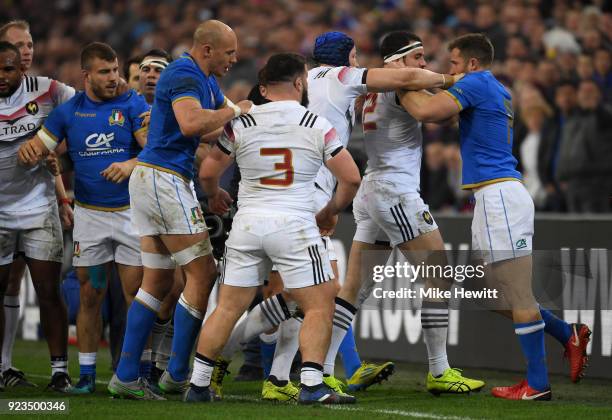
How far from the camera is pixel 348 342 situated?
349 inches

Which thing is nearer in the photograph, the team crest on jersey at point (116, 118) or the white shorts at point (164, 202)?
the white shorts at point (164, 202)

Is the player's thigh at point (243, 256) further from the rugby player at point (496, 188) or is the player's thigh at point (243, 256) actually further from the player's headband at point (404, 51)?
the player's headband at point (404, 51)

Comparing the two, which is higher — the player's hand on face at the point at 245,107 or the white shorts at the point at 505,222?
the player's hand on face at the point at 245,107

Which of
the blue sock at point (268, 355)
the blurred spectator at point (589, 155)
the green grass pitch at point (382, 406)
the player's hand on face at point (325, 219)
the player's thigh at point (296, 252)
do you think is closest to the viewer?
the green grass pitch at point (382, 406)

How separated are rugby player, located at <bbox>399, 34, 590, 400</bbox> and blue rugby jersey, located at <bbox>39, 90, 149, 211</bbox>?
2.07 meters

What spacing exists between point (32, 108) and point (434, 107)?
304 centimetres

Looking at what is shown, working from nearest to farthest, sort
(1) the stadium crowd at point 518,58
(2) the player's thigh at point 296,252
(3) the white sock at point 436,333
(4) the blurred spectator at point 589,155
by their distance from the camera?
1. (2) the player's thigh at point 296,252
2. (3) the white sock at point 436,333
3. (4) the blurred spectator at point 589,155
4. (1) the stadium crowd at point 518,58

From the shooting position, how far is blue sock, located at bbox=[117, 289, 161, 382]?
7598 millimetres

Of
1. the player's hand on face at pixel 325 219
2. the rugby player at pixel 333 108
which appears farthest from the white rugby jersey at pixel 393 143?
the player's hand on face at pixel 325 219

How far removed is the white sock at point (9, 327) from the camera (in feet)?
29.8

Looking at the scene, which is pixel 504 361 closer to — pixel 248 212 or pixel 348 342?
pixel 348 342

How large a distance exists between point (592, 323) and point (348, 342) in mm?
2093

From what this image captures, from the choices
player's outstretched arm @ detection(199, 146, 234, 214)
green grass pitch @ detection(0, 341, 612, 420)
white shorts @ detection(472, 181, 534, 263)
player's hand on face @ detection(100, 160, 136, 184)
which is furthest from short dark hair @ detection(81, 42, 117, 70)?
white shorts @ detection(472, 181, 534, 263)

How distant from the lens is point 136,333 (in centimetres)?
760
